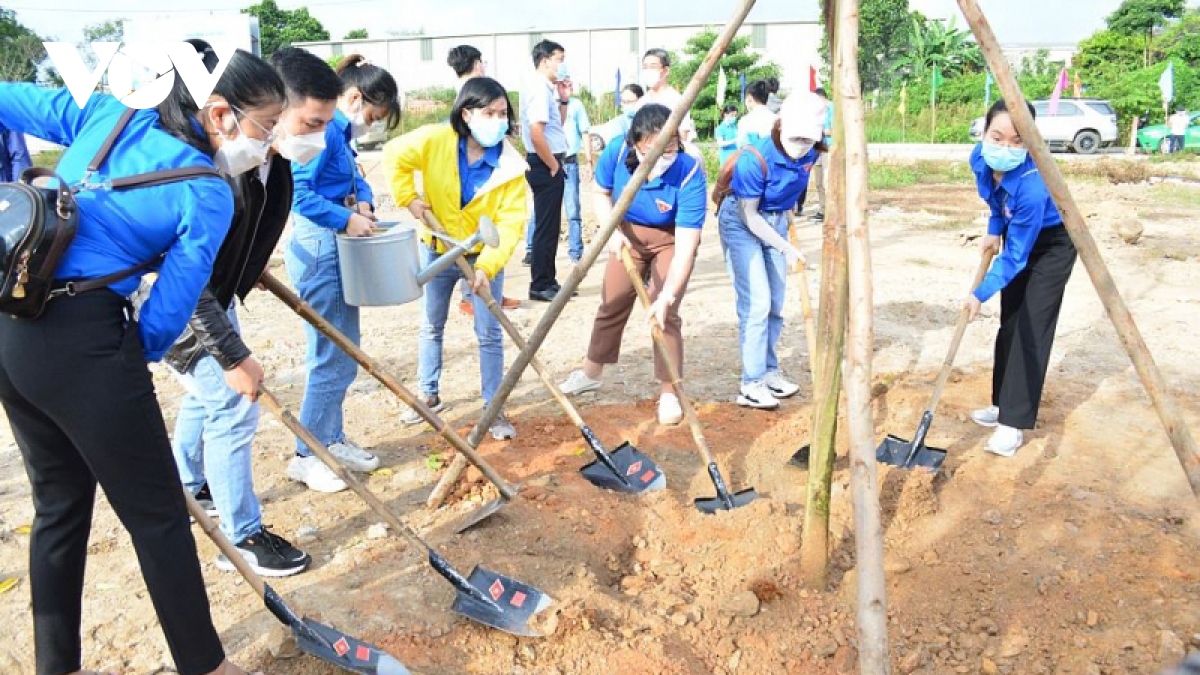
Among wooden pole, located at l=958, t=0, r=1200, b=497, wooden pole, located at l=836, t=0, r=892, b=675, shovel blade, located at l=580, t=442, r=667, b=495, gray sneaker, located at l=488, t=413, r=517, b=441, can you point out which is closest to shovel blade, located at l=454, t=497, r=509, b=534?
shovel blade, located at l=580, t=442, r=667, b=495

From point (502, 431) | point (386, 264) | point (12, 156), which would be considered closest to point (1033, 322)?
point (502, 431)

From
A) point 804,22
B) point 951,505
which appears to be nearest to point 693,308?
point 951,505

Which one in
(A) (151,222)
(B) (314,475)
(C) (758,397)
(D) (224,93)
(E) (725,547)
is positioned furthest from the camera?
(C) (758,397)

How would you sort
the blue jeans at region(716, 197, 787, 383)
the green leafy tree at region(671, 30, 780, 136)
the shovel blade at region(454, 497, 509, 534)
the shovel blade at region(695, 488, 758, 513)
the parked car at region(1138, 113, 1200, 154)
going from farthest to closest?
the green leafy tree at region(671, 30, 780, 136) → the parked car at region(1138, 113, 1200, 154) → the blue jeans at region(716, 197, 787, 383) → the shovel blade at region(695, 488, 758, 513) → the shovel blade at region(454, 497, 509, 534)

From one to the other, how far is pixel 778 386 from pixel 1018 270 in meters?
1.57

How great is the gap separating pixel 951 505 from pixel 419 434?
260cm

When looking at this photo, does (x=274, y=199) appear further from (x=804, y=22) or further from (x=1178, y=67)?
(x=804, y=22)

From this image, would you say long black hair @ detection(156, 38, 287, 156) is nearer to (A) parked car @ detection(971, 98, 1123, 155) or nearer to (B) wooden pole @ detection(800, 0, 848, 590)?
(B) wooden pole @ detection(800, 0, 848, 590)

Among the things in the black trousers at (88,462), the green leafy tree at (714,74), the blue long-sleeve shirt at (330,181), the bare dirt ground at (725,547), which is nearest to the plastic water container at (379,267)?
the blue long-sleeve shirt at (330,181)

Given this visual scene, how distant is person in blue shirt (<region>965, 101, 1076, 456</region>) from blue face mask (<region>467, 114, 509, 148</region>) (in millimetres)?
2206

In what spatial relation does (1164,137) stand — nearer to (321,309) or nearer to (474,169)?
(474,169)

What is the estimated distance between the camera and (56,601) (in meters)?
2.46

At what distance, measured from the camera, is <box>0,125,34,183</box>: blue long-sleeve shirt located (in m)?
3.60

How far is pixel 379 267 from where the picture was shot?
3.69 meters
